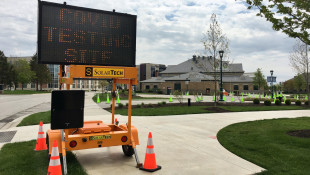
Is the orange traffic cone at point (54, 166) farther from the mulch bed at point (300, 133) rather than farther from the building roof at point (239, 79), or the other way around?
the building roof at point (239, 79)

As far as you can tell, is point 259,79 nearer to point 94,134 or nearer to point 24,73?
point 94,134

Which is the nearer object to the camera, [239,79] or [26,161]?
[26,161]

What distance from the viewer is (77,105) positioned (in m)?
4.91

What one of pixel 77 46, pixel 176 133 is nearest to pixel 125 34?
pixel 77 46

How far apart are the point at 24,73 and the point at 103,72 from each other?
262 feet

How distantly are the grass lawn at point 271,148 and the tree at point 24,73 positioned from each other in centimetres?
7665

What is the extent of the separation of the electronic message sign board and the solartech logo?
43 centimetres

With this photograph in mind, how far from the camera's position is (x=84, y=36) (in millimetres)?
5320

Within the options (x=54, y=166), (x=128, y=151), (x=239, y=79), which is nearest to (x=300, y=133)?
(x=128, y=151)

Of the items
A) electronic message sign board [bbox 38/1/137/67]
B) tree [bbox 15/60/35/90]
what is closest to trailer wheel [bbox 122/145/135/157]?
electronic message sign board [bbox 38/1/137/67]

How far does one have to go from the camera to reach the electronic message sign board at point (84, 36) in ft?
16.4

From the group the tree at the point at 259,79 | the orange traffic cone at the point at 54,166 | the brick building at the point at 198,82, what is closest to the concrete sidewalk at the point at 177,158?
the orange traffic cone at the point at 54,166

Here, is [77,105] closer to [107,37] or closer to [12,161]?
[107,37]

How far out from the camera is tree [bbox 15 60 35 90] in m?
72.5
